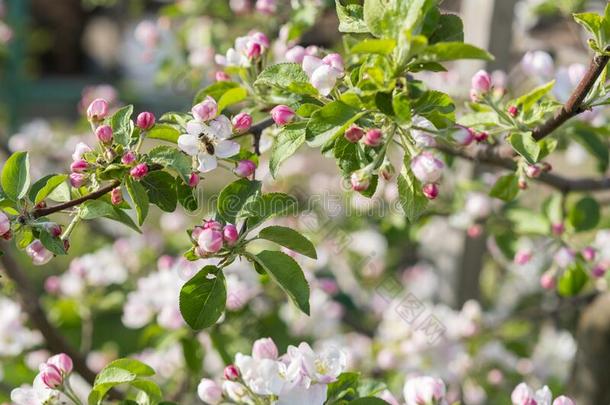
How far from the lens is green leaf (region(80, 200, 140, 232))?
904 mm

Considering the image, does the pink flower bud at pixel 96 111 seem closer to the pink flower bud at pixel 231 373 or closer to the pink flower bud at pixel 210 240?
the pink flower bud at pixel 210 240

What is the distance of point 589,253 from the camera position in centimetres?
150

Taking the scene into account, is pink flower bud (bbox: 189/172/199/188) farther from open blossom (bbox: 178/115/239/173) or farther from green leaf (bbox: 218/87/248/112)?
green leaf (bbox: 218/87/248/112)

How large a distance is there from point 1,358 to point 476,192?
1.21 m

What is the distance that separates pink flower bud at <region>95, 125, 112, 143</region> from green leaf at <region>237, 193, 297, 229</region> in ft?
0.60

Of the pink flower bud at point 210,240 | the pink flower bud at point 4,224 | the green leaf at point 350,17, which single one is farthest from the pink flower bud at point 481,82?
the pink flower bud at point 4,224

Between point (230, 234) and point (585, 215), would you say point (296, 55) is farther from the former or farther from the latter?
point (585, 215)

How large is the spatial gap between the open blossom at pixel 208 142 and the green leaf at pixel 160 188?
44 mm

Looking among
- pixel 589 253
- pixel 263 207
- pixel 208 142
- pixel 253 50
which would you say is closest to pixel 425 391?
pixel 263 207

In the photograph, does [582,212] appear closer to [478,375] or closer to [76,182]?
[478,375]

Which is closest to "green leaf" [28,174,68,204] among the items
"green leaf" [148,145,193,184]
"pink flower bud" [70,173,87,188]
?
"pink flower bud" [70,173,87,188]

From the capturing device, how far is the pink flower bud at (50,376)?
3.13ft

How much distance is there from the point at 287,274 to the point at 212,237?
10cm

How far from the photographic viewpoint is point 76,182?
0.92 meters
